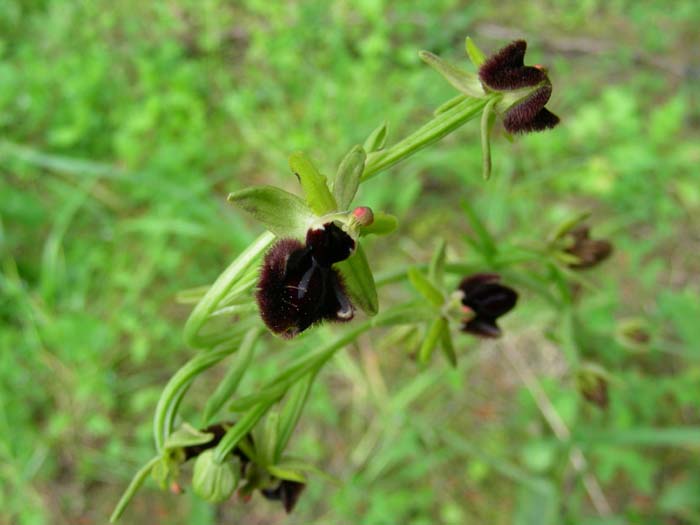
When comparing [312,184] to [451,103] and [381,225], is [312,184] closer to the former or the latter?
[381,225]

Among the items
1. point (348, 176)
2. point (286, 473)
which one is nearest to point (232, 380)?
point (286, 473)

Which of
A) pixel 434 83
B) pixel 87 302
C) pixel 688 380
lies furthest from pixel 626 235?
pixel 87 302

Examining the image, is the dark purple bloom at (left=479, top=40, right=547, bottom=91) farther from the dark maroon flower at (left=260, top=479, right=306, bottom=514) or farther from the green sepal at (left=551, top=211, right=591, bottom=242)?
the dark maroon flower at (left=260, top=479, right=306, bottom=514)

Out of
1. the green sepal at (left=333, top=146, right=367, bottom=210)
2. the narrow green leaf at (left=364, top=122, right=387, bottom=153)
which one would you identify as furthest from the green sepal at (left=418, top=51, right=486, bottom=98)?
the green sepal at (left=333, top=146, right=367, bottom=210)

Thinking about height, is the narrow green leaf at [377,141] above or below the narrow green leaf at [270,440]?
above

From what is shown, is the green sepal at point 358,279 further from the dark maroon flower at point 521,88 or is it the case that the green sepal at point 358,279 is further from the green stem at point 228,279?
the dark maroon flower at point 521,88

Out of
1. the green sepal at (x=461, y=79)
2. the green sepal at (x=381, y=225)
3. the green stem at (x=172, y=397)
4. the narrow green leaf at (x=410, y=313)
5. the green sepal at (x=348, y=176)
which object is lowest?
the narrow green leaf at (x=410, y=313)

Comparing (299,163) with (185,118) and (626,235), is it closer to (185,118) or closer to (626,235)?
(626,235)

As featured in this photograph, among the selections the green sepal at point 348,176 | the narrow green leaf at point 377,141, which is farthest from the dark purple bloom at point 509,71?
the green sepal at point 348,176
